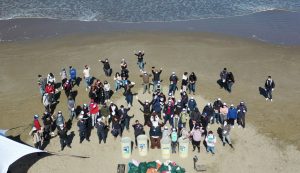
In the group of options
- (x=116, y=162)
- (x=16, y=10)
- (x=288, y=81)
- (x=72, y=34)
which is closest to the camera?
(x=116, y=162)

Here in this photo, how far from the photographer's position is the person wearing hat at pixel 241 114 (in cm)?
2086

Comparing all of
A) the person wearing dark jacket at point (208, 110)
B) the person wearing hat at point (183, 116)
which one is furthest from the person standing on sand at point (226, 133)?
the person wearing hat at point (183, 116)

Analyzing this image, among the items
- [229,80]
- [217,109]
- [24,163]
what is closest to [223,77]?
[229,80]

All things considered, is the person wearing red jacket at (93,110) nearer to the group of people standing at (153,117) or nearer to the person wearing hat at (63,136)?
the group of people standing at (153,117)

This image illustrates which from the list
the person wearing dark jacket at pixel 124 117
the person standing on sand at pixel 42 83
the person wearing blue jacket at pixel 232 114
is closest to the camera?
the person wearing blue jacket at pixel 232 114

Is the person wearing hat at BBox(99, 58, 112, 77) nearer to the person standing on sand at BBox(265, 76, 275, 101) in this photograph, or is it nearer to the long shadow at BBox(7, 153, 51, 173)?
the long shadow at BBox(7, 153, 51, 173)

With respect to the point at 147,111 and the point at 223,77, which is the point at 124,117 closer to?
the point at 147,111

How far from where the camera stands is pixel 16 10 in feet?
137

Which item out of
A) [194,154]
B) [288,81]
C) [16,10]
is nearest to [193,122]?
[194,154]

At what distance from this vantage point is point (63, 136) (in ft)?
62.5

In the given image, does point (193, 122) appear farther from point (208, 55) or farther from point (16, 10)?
point (16, 10)

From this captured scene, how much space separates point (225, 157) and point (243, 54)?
1333cm

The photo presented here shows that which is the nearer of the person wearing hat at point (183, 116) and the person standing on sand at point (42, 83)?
the person wearing hat at point (183, 116)

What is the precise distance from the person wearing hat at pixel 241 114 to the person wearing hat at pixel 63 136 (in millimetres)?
8625
